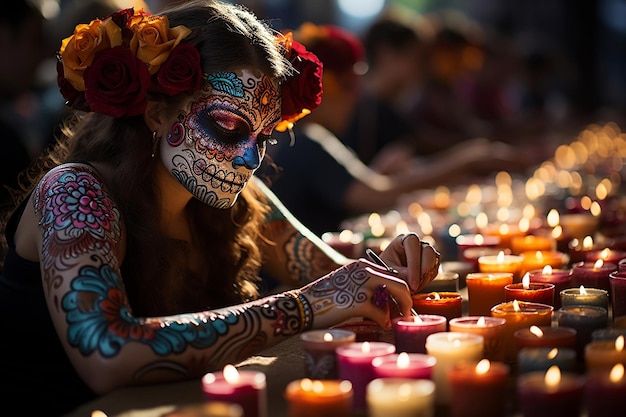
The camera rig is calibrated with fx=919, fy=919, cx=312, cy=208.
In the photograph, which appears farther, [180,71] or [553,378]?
[180,71]

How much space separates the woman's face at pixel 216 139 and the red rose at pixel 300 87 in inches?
9.8

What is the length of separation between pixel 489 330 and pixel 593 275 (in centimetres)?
72

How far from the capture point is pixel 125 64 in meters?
2.45

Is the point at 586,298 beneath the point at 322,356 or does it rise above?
above

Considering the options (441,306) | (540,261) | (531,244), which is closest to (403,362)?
(441,306)

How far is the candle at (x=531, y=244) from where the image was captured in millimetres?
3180

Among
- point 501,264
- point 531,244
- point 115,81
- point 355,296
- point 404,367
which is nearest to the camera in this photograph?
point 404,367

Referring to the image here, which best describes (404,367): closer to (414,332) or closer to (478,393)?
(478,393)

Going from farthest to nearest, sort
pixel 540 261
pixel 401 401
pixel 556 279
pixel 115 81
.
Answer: pixel 540 261, pixel 556 279, pixel 115 81, pixel 401 401

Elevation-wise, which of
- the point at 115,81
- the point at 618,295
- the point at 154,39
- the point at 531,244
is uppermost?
the point at 154,39

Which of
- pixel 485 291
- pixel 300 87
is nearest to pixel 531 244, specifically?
pixel 485 291

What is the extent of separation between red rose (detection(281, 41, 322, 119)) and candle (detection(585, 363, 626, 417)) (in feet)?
4.76

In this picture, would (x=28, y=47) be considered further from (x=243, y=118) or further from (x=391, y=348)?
(x=391, y=348)

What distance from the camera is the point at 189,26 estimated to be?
2574 millimetres
